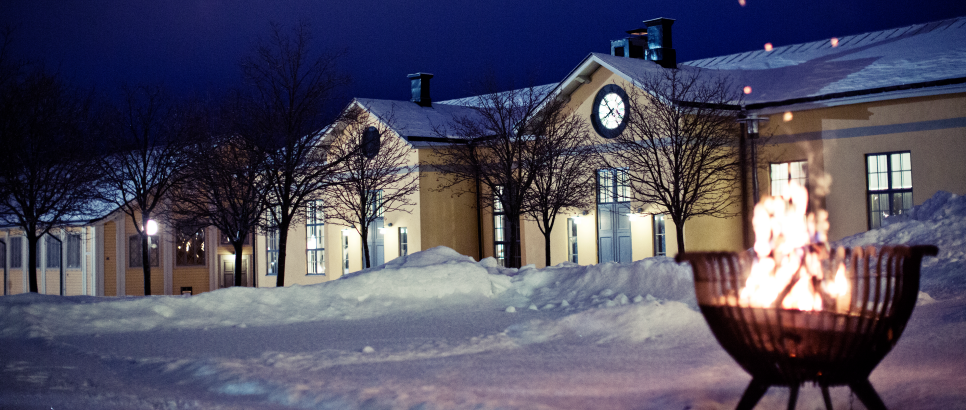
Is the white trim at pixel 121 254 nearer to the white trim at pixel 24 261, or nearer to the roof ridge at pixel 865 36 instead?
the white trim at pixel 24 261

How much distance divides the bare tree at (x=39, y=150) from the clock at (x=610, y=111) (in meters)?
15.1

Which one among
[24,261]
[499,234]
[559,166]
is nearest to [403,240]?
[499,234]

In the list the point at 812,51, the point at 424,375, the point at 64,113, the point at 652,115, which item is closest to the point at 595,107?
the point at 652,115

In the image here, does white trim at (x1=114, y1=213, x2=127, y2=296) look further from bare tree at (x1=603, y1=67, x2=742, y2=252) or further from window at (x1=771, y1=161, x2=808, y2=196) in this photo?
window at (x1=771, y1=161, x2=808, y2=196)

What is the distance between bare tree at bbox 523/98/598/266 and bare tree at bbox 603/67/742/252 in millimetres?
935

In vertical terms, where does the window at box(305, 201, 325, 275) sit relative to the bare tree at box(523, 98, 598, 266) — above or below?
below

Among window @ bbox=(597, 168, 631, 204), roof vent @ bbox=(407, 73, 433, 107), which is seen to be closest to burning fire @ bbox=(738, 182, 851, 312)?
window @ bbox=(597, 168, 631, 204)

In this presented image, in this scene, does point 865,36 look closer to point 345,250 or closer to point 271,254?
point 345,250

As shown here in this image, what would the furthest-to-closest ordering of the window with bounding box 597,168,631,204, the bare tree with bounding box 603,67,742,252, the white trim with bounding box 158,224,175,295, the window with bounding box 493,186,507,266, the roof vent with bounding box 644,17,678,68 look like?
1. the white trim with bounding box 158,224,175,295
2. the window with bounding box 493,186,507,266
3. the roof vent with bounding box 644,17,678,68
4. the window with bounding box 597,168,631,204
5. the bare tree with bounding box 603,67,742,252

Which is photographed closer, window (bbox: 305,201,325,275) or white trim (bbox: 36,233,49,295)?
window (bbox: 305,201,325,275)

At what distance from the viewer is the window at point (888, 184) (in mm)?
22344

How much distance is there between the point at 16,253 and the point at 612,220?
28.3 meters

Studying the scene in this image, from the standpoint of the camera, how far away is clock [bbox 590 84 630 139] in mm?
25938

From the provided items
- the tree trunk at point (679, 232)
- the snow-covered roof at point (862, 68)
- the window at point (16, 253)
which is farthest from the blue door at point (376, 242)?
the window at point (16, 253)
